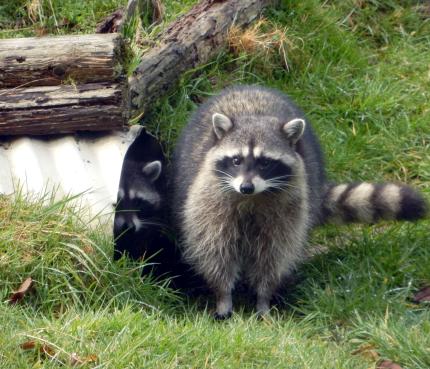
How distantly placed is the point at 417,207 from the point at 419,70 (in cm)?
184

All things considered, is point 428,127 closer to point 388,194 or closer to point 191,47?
point 388,194

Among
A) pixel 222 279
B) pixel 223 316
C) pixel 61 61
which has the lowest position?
pixel 223 316

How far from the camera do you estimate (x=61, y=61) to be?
5.13 metres

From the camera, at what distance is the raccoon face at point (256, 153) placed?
4.84 metres

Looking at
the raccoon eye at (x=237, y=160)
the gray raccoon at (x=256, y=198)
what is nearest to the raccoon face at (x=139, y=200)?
the gray raccoon at (x=256, y=198)

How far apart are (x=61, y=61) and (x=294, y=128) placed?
1.25 metres

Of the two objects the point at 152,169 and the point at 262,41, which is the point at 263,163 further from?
the point at 262,41

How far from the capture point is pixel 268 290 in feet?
16.9

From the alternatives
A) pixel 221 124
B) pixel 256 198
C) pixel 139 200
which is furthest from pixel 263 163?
pixel 139 200

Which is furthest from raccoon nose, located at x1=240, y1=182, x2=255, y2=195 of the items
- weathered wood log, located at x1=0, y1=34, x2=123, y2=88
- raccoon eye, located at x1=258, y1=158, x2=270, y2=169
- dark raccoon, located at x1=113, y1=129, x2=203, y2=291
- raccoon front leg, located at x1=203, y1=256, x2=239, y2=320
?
weathered wood log, located at x1=0, y1=34, x2=123, y2=88

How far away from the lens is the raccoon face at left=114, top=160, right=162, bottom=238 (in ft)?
17.3

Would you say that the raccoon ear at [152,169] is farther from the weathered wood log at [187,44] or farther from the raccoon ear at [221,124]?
the raccoon ear at [221,124]

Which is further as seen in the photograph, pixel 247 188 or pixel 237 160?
pixel 237 160

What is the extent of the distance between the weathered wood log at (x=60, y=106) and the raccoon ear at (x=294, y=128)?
86cm
